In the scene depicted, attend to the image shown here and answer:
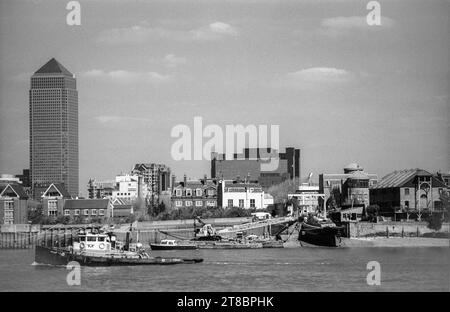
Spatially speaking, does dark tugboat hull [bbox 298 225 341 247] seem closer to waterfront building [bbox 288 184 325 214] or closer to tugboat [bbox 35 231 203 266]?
tugboat [bbox 35 231 203 266]

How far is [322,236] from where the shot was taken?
313ft

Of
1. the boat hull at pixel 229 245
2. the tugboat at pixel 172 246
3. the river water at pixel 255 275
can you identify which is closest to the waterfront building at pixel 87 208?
the tugboat at pixel 172 246

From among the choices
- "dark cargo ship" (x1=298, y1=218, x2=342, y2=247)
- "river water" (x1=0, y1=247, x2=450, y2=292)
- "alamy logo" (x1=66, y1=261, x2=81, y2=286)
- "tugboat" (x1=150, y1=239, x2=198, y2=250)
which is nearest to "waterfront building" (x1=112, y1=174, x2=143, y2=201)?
"dark cargo ship" (x1=298, y1=218, x2=342, y2=247)

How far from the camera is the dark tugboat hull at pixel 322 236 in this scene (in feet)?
309

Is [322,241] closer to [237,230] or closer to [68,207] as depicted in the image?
[237,230]

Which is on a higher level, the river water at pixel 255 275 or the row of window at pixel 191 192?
the row of window at pixel 191 192

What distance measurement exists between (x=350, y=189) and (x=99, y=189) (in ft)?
199

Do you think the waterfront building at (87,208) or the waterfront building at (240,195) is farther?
the waterfront building at (240,195)

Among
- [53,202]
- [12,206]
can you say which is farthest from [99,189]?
[12,206]

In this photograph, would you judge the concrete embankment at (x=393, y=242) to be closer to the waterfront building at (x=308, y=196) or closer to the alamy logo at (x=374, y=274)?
the alamy logo at (x=374, y=274)

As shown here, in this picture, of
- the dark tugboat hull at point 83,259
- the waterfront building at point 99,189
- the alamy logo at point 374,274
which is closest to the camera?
the alamy logo at point 374,274

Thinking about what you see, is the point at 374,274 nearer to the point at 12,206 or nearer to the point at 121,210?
the point at 12,206

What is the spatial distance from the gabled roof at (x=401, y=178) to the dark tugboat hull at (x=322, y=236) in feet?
51.4

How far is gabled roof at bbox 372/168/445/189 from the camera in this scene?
4291 inches
